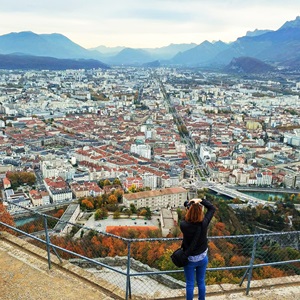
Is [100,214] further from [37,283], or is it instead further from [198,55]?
[198,55]

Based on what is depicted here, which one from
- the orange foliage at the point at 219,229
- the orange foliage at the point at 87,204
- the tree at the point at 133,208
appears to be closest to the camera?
the orange foliage at the point at 219,229

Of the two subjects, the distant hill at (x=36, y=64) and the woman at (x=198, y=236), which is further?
the distant hill at (x=36, y=64)

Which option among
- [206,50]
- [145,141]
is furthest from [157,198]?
[206,50]

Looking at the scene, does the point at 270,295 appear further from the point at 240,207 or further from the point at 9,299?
the point at 240,207

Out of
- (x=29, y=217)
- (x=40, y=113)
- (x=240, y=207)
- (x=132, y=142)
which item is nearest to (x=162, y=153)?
(x=132, y=142)

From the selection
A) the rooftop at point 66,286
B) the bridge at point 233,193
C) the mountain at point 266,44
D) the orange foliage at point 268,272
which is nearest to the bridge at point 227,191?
the bridge at point 233,193

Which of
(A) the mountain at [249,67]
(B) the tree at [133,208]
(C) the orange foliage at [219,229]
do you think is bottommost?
(B) the tree at [133,208]

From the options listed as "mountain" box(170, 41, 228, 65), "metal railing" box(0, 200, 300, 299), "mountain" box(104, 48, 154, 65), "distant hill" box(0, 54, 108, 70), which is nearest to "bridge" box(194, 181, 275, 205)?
"metal railing" box(0, 200, 300, 299)

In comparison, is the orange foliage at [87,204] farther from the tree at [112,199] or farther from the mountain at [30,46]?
the mountain at [30,46]

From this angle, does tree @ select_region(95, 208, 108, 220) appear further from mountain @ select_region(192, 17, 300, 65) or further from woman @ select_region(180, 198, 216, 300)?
mountain @ select_region(192, 17, 300, 65)
